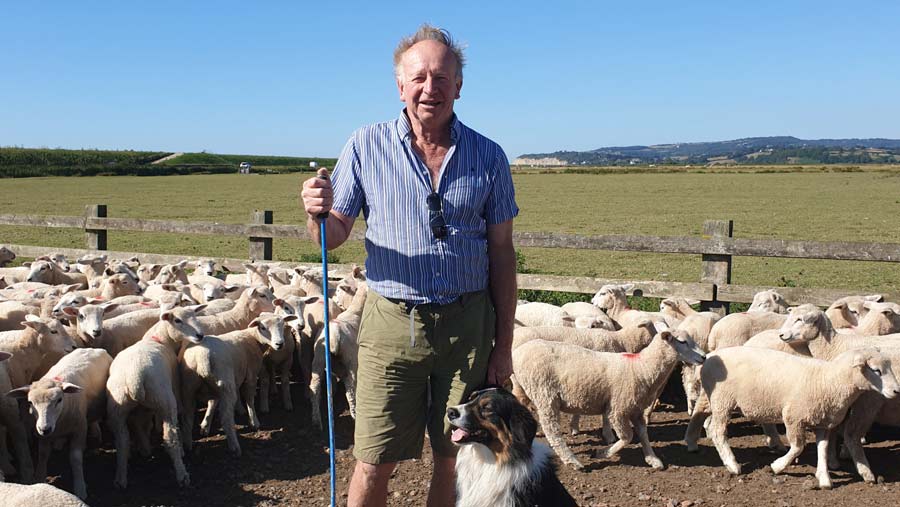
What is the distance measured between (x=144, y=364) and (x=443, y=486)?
11.7ft

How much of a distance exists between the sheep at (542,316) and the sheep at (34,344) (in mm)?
4703

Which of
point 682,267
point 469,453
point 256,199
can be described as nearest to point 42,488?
point 469,453

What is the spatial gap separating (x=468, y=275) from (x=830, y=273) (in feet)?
59.1

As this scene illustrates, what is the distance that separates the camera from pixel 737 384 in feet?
21.8

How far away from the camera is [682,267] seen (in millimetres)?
21078

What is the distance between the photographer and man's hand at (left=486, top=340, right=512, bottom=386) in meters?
3.90

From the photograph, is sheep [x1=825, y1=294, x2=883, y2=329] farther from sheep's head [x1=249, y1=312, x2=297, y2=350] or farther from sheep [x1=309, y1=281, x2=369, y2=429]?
sheep's head [x1=249, y1=312, x2=297, y2=350]

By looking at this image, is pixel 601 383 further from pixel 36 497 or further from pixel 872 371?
pixel 36 497

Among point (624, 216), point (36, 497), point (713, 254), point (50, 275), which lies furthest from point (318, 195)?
point (624, 216)

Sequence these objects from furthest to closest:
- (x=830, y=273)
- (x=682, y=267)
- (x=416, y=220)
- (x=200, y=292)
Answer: (x=682, y=267) < (x=830, y=273) < (x=200, y=292) < (x=416, y=220)

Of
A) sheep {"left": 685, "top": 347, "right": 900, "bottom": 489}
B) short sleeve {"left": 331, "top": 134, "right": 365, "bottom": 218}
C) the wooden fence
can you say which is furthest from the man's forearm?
the wooden fence

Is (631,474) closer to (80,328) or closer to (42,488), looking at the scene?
(42,488)

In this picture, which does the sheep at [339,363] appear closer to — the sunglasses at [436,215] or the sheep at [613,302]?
the sheep at [613,302]

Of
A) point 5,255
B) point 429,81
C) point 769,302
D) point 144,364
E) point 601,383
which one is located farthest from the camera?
point 5,255
